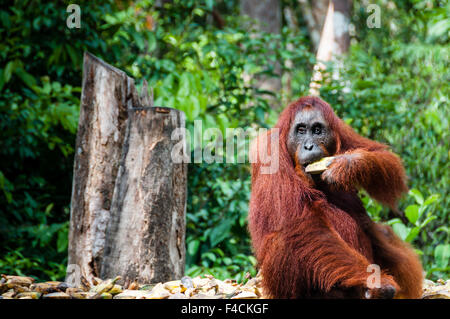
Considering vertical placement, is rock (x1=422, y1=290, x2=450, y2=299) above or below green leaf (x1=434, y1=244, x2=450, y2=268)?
above

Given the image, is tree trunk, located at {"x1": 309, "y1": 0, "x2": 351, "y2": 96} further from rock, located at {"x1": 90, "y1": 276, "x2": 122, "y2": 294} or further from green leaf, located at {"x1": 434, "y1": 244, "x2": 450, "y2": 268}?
rock, located at {"x1": 90, "y1": 276, "x2": 122, "y2": 294}

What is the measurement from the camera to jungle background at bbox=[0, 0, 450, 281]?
504cm

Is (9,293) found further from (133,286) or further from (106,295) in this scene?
(133,286)

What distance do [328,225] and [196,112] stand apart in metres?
2.50

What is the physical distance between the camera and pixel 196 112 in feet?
15.7

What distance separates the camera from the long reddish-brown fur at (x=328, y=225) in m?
2.43

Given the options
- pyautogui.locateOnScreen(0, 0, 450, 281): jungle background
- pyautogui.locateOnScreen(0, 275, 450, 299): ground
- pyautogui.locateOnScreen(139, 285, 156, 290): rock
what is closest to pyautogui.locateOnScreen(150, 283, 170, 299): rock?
pyautogui.locateOnScreen(0, 275, 450, 299): ground

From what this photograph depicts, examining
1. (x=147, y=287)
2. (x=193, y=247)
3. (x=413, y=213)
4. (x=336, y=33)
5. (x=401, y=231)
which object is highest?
(x=336, y=33)

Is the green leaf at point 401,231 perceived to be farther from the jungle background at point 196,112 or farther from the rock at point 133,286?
the rock at point 133,286

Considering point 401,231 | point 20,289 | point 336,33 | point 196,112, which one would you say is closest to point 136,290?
point 20,289

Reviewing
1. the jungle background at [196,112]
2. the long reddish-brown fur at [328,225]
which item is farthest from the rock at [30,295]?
the jungle background at [196,112]

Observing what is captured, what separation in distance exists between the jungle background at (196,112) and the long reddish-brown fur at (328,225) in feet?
6.45

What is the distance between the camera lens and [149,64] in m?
5.66

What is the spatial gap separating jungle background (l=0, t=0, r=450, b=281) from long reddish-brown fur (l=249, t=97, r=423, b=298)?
197cm
